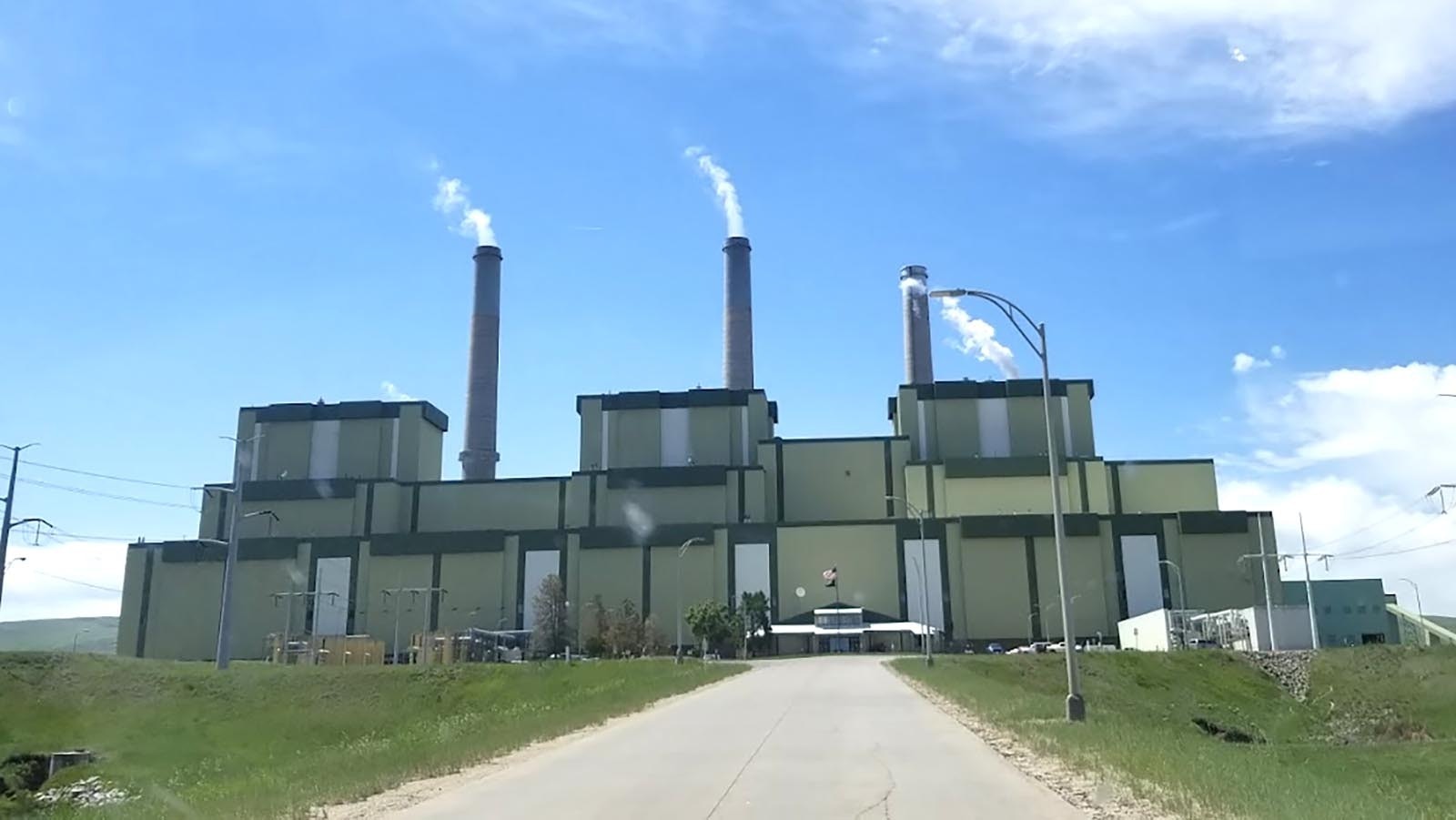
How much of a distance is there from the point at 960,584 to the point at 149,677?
71135 mm

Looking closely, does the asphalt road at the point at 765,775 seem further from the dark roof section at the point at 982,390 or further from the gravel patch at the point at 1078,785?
the dark roof section at the point at 982,390

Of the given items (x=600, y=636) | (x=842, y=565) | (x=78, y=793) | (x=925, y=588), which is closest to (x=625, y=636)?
(x=600, y=636)

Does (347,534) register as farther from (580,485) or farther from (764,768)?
(764,768)

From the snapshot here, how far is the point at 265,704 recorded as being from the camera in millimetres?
54250

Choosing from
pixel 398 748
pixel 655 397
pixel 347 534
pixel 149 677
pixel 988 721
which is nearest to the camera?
pixel 398 748

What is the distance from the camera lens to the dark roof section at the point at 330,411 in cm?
11900

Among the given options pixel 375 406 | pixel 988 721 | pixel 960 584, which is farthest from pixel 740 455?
pixel 988 721

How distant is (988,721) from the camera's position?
22.1m

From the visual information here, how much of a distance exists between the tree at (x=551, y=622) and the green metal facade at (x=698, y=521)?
253cm

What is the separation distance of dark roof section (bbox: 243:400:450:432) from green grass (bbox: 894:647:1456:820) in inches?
3137

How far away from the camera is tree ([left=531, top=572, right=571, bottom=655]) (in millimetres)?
96750

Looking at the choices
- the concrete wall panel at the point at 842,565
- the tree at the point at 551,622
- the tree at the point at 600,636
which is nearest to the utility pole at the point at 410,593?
the tree at the point at 551,622

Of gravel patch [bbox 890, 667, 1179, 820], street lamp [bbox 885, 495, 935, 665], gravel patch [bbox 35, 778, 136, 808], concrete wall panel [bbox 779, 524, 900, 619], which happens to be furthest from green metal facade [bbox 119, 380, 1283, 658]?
gravel patch [bbox 890, 667, 1179, 820]

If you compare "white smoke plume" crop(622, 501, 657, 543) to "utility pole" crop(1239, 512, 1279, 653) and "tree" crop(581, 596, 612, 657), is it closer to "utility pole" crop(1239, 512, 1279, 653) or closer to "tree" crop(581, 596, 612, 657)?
"tree" crop(581, 596, 612, 657)
